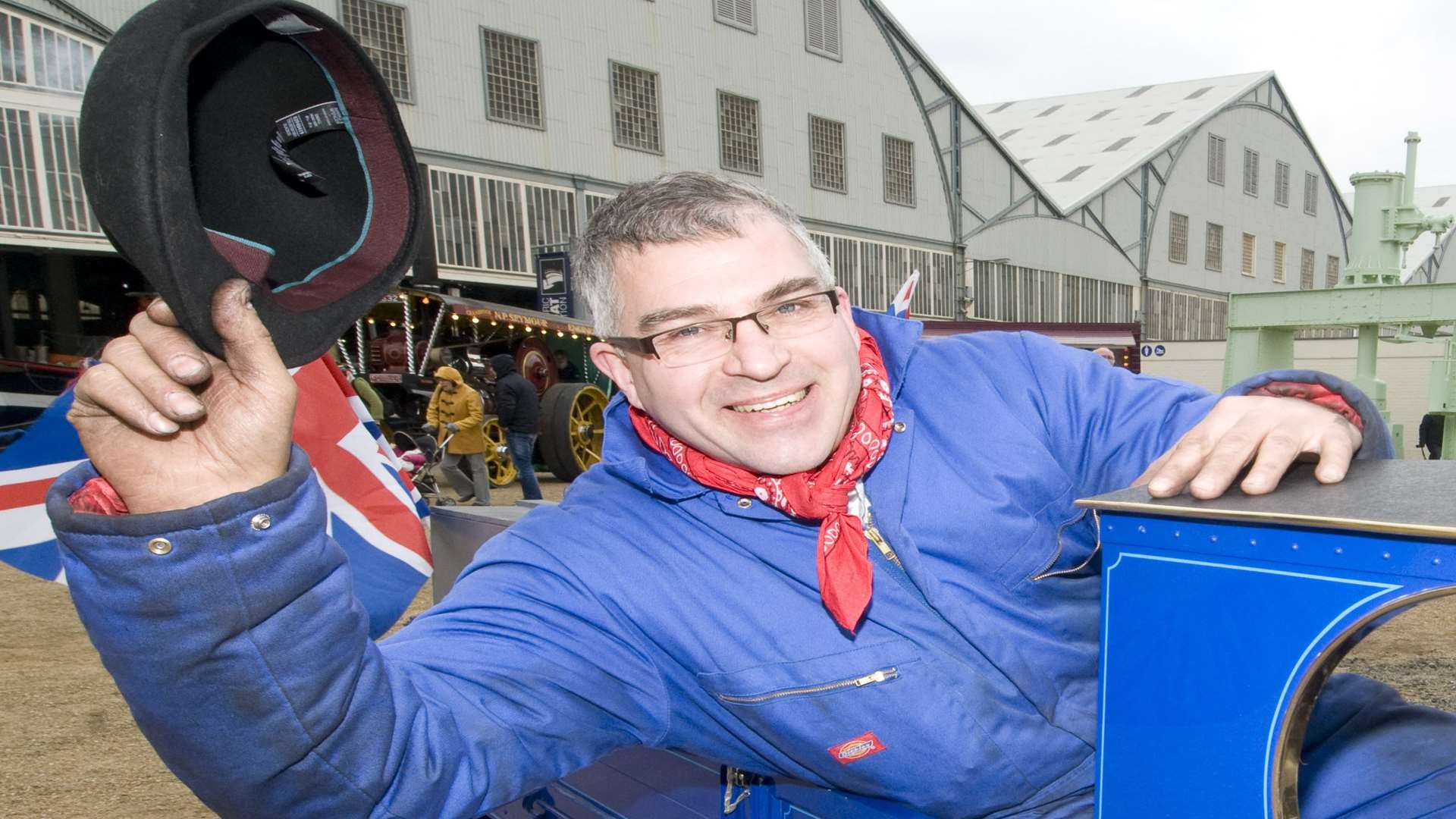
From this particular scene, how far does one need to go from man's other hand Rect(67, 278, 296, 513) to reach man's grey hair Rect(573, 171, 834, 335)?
0.83m

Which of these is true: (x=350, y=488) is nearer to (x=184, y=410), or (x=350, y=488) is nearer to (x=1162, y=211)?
(x=184, y=410)

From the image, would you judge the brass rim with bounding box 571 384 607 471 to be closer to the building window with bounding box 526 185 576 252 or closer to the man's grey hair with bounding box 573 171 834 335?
the building window with bounding box 526 185 576 252

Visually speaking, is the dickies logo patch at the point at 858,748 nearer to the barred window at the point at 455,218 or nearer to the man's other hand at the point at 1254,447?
the man's other hand at the point at 1254,447

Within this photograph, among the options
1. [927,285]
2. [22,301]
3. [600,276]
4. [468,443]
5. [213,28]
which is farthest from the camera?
[927,285]

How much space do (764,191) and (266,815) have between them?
4.22 ft

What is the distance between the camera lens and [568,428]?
11891 mm

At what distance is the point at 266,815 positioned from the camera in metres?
1.14

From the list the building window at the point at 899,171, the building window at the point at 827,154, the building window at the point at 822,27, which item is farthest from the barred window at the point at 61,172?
the building window at the point at 899,171

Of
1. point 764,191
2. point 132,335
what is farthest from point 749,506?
point 132,335

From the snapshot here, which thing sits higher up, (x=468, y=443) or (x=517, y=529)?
(x=517, y=529)

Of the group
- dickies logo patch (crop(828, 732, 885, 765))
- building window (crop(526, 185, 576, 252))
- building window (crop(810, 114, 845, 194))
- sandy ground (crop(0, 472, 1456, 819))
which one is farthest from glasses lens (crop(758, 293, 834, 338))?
building window (crop(810, 114, 845, 194))

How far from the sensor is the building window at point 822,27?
68.6ft

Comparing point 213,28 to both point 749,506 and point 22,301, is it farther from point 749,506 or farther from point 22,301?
point 22,301

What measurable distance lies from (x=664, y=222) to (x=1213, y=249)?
121 feet
